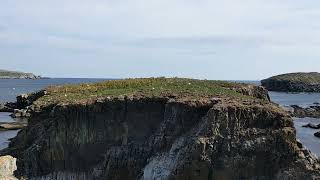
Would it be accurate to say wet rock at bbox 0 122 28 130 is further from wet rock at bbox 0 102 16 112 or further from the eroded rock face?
the eroded rock face

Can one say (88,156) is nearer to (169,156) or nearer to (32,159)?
(32,159)

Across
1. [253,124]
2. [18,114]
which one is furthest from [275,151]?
[18,114]

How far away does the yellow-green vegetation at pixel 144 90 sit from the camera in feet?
120

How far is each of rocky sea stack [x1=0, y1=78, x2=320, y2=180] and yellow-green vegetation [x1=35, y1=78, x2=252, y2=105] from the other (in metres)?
0.12

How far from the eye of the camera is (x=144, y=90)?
125 feet

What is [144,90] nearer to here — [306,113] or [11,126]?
[11,126]

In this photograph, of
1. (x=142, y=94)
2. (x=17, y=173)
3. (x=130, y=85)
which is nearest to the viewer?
(x=17, y=173)

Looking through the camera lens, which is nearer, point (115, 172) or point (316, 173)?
point (316, 173)

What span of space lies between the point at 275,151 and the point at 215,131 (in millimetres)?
3388

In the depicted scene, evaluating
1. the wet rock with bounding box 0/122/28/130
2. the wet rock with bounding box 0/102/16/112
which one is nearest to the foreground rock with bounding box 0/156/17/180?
the wet rock with bounding box 0/122/28/130

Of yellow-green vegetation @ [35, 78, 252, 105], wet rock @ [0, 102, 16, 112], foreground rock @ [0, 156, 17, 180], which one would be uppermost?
yellow-green vegetation @ [35, 78, 252, 105]

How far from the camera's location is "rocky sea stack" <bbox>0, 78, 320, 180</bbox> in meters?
31.3

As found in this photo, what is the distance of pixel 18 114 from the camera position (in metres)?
90.1

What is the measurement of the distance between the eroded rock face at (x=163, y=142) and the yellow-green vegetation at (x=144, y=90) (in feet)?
4.05
